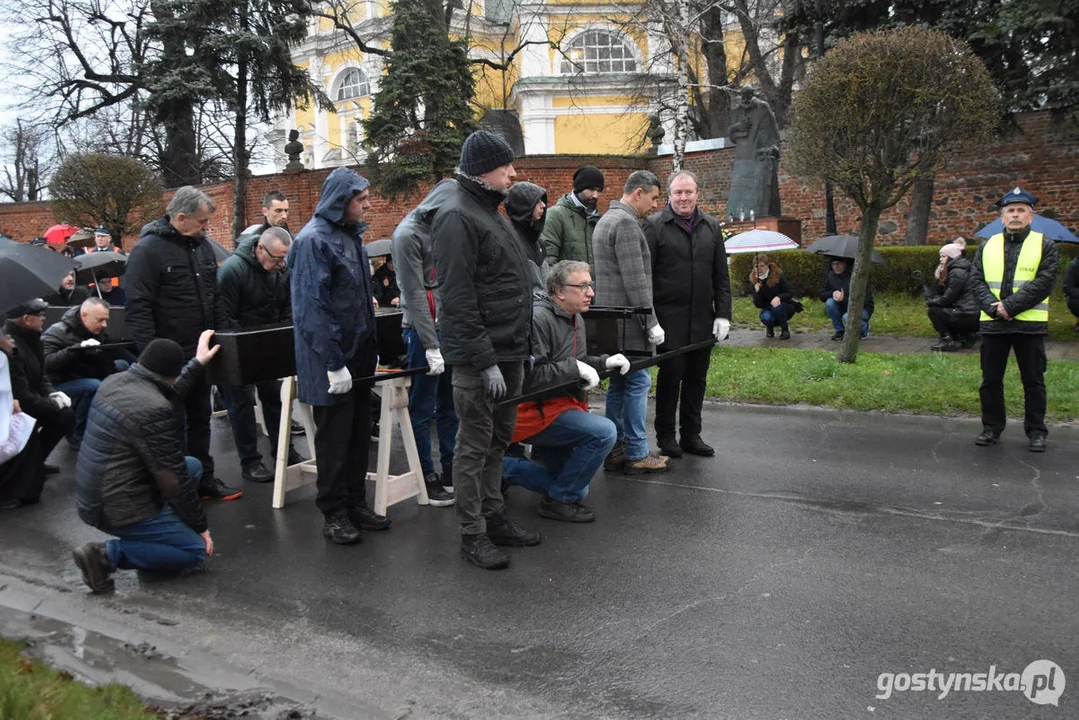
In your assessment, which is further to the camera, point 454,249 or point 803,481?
point 803,481

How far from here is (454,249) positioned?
14.9 ft

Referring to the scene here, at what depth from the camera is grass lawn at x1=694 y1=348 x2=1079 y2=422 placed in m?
8.37

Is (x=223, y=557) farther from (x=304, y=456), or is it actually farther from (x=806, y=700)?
(x=806, y=700)

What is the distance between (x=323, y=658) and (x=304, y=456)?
3865mm

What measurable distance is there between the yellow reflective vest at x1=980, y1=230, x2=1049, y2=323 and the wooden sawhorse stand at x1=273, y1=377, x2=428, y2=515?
4588 millimetres

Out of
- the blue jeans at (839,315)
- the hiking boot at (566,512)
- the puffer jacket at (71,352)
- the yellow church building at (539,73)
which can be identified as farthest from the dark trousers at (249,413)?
the yellow church building at (539,73)

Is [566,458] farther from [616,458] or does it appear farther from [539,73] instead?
[539,73]

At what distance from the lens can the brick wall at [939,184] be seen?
1789 cm

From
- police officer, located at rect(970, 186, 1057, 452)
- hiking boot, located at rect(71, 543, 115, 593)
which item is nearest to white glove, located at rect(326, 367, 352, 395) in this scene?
hiking boot, located at rect(71, 543, 115, 593)

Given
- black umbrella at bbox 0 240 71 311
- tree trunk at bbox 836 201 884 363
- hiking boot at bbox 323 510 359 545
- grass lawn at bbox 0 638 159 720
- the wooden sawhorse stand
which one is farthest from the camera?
tree trunk at bbox 836 201 884 363

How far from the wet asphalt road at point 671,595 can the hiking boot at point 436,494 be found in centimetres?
7

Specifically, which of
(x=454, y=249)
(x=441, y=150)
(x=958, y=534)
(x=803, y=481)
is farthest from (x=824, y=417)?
(x=441, y=150)

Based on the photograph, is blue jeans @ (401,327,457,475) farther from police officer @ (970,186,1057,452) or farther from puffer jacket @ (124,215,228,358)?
police officer @ (970,186,1057,452)

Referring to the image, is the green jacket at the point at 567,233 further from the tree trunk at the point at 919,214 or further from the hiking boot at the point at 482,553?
the tree trunk at the point at 919,214
